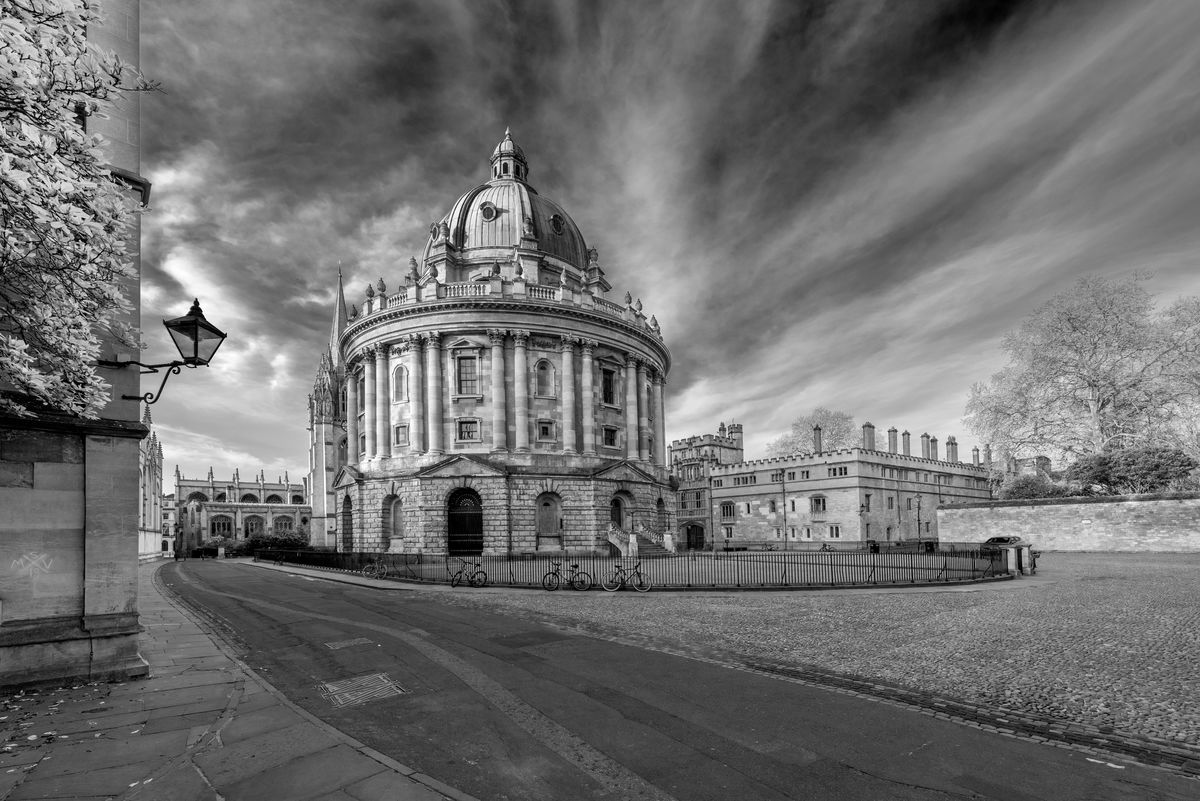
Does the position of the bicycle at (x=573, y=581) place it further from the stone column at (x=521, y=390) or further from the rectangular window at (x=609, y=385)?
the rectangular window at (x=609, y=385)

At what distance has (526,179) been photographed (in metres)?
61.6

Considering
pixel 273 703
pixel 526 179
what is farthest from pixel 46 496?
pixel 526 179

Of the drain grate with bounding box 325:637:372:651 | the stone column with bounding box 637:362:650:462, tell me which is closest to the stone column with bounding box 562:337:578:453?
the stone column with bounding box 637:362:650:462

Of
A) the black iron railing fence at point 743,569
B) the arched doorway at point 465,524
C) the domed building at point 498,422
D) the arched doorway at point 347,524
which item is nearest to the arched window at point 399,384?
the domed building at point 498,422

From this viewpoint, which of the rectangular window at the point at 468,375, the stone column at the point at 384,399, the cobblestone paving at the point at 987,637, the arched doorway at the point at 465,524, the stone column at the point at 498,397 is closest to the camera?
the cobblestone paving at the point at 987,637

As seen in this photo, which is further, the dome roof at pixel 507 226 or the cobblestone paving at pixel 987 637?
the dome roof at pixel 507 226

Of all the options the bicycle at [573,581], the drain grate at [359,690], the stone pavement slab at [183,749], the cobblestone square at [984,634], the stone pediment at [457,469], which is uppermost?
the stone pediment at [457,469]

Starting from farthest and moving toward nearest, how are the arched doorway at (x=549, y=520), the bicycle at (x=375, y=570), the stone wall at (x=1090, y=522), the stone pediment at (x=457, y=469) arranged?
the arched doorway at (x=549, y=520) → the stone pediment at (x=457, y=469) → the stone wall at (x=1090, y=522) → the bicycle at (x=375, y=570)

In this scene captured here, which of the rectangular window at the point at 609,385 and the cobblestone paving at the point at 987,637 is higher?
the rectangular window at the point at 609,385

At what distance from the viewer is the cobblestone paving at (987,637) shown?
7641 millimetres

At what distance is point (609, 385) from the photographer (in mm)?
47406

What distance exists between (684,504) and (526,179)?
38.5 m

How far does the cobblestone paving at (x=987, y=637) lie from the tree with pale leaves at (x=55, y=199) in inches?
384

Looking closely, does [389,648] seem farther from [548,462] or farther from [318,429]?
[318,429]
